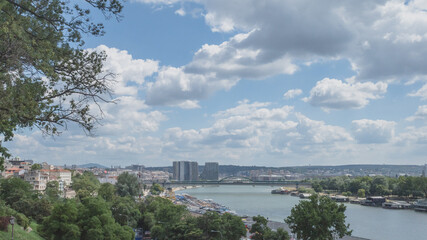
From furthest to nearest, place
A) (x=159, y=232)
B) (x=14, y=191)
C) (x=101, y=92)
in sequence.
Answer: (x=14, y=191) < (x=159, y=232) < (x=101, y=92)

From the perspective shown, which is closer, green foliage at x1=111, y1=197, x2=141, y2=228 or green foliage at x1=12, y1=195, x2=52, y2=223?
green foliage at x1=12, y1=195, x2=52, y2=223

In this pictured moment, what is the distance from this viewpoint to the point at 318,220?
23188 mm

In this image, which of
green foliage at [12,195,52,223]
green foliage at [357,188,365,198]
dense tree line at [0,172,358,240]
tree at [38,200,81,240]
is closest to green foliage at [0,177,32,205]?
dense tree line at [0,172,358,240]

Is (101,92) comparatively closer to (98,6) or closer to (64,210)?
(98,6)

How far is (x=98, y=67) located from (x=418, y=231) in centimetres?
4431

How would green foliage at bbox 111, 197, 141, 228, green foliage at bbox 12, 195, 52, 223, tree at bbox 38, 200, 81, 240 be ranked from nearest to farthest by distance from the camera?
1. tree at bbox 38, 200, 81, 240
2. green foliage at bbox 12, 195, 52, 223
3. green foliage at bbox 111, 197, 141, 228

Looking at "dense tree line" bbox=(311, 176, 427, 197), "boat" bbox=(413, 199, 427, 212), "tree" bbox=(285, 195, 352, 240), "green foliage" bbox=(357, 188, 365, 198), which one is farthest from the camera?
"green foliage" bbox=(357, 188, 365, 198)

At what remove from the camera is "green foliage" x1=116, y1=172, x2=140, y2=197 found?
4984cm

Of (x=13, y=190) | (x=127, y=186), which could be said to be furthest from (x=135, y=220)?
(x=127, y=186)

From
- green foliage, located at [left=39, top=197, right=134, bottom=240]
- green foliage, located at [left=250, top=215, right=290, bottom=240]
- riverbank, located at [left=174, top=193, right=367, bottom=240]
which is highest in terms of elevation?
green foliage, located at [left=39, top=197, right=134, bottom=240]

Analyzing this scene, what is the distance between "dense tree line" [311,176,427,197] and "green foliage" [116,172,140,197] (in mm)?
59941

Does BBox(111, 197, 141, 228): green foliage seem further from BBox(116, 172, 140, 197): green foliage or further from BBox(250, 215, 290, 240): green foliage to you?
BBox(116, 172, 140, 197): green foliage

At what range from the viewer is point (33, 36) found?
7.43 m

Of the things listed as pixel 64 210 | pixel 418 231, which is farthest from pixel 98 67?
pixel 418 231
